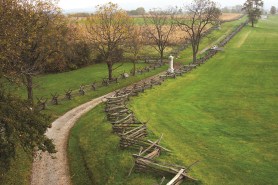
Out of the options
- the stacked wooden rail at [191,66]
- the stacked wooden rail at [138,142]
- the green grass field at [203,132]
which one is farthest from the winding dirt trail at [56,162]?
the stacked wooden rail at [191,66]

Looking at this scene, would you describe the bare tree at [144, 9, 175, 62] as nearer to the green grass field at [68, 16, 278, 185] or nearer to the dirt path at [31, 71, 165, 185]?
the green grass field at [68, 16, 278, 185]

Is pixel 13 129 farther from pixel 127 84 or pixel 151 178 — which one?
pixel 127 84

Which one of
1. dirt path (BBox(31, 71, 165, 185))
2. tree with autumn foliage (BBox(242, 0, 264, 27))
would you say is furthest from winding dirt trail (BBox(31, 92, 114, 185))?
tree with autumn foliage (BBox(242, 0, 264, 27))

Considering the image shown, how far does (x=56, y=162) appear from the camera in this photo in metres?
24.8

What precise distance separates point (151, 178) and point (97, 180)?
384 centimetres

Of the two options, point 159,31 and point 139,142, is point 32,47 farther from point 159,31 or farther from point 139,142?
point 159,31

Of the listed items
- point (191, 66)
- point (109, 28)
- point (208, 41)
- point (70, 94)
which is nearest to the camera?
point (70, 94)

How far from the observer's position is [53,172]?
75.9 ft

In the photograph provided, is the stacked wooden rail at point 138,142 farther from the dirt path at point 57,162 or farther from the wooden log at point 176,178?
the dirt path at point 57,162

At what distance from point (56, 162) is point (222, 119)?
1562cm

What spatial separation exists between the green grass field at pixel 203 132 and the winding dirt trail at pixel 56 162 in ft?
2.21

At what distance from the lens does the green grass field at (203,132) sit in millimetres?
20956

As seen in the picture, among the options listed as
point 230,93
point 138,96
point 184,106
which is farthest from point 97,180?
point 230,93

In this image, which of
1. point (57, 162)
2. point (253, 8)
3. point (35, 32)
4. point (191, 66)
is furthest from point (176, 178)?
point (253, 8)
